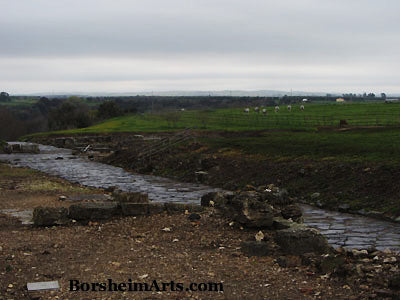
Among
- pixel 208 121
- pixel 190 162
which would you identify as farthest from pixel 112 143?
pixel 190 162

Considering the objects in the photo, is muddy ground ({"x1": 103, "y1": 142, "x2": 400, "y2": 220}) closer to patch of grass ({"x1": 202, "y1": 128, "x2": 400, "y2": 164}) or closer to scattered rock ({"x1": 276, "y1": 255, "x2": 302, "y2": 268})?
patch of grass ({"x1": 202, "y1": 128, "x2": 400, "y2": 164})

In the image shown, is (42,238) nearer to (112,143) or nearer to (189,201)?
(189,201)

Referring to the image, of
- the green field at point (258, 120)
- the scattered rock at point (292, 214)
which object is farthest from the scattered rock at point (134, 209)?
the green field at point (258, 120)

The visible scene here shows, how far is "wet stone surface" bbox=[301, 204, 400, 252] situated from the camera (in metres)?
14.4

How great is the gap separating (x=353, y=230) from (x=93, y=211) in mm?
8457

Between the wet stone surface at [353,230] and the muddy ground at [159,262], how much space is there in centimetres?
300

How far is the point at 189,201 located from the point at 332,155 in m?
9.50

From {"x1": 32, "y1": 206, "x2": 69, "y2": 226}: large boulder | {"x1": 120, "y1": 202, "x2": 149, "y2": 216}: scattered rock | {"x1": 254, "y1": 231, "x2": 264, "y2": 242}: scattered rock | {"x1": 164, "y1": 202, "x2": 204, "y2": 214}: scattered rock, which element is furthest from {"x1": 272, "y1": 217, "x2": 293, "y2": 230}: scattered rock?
{"x1": 32, "y1": 206, "x2": 69, "y2": 226}: large boulder

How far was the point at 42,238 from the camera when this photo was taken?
1353cm

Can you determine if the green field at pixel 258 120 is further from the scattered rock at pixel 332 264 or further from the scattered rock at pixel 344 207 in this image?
the scattered rock at pixel 332 264

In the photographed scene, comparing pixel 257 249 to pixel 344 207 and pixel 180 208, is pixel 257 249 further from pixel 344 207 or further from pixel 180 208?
pixel 344 207

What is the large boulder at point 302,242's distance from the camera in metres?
11.7

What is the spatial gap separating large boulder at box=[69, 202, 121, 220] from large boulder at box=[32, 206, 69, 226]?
39 centimetres

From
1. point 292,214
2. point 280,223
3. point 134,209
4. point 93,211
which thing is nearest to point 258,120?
point 134,209
